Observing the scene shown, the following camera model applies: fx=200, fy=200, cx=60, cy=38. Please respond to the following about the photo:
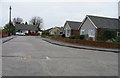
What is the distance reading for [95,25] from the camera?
36.6 metres

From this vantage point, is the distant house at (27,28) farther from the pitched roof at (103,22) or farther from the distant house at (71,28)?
the pitched roof at (103,22)

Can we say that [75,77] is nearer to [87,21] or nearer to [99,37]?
[99,37]

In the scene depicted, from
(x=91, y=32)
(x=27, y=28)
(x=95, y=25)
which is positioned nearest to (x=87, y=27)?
(x=91, y=32)

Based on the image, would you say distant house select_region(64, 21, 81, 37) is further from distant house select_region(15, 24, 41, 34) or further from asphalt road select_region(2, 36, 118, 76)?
distant house select_region(15, 24, 41, 34)

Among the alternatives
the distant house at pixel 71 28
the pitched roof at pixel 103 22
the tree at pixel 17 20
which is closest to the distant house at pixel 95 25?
the pitched roof at pixel 103 22

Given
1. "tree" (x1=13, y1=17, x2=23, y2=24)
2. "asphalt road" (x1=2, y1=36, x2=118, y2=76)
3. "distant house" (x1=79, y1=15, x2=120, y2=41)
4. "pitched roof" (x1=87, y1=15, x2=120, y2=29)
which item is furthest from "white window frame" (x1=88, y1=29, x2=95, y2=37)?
"tree" (x1=13, y1=17, x2=23, y2=24)

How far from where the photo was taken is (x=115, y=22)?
133ft

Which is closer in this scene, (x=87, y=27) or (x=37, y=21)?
(x=87, y=27)

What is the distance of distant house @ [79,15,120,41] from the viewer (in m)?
36.5

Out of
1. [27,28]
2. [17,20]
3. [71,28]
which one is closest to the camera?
[71,28]

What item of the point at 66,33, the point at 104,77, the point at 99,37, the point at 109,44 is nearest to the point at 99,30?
the point at 99,37

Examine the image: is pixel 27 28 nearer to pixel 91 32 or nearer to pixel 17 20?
pixel 17 20

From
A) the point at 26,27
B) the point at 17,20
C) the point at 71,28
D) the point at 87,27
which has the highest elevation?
the point at 17,20

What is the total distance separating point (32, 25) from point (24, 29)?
4961mm
